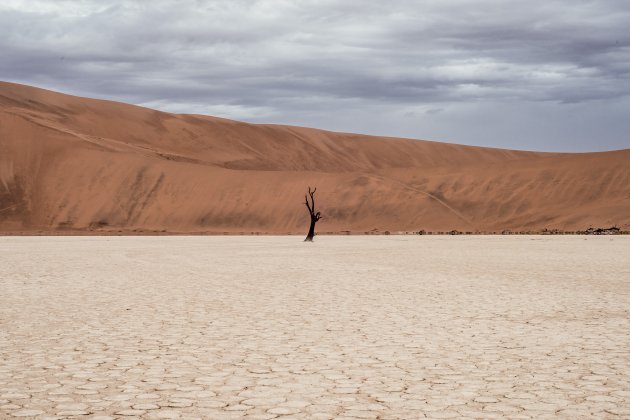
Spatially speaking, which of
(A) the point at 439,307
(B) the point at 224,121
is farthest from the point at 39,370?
(B) the point at 224,121

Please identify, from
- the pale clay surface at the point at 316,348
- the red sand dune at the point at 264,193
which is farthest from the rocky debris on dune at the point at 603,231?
the pale clay surface at the point at 316,348

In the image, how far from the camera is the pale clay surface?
623 centimetres

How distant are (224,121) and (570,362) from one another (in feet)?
403

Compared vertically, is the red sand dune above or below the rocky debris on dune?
above

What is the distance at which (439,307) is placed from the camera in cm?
1288

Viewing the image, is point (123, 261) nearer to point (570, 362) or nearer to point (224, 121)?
point (570, 362)

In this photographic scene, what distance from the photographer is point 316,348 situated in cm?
893

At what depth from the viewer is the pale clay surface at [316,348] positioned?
20.4 feet

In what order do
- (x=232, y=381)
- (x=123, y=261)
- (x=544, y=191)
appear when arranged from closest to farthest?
(x=232, y=381)
(x=123, y=261)
(x=544, y=191)

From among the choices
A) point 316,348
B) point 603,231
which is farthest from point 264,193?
point 316,348

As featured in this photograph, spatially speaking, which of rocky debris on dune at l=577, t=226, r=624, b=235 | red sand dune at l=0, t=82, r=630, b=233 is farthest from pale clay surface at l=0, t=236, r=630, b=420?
red sand dune at l=0, t=82, r=630, b=233

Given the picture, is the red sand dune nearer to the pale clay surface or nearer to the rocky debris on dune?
the rocky debris on dune

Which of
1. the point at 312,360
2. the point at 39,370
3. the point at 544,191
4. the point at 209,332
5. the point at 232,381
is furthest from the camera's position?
the point at 544,191

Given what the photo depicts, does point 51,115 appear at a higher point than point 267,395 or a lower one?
higher
